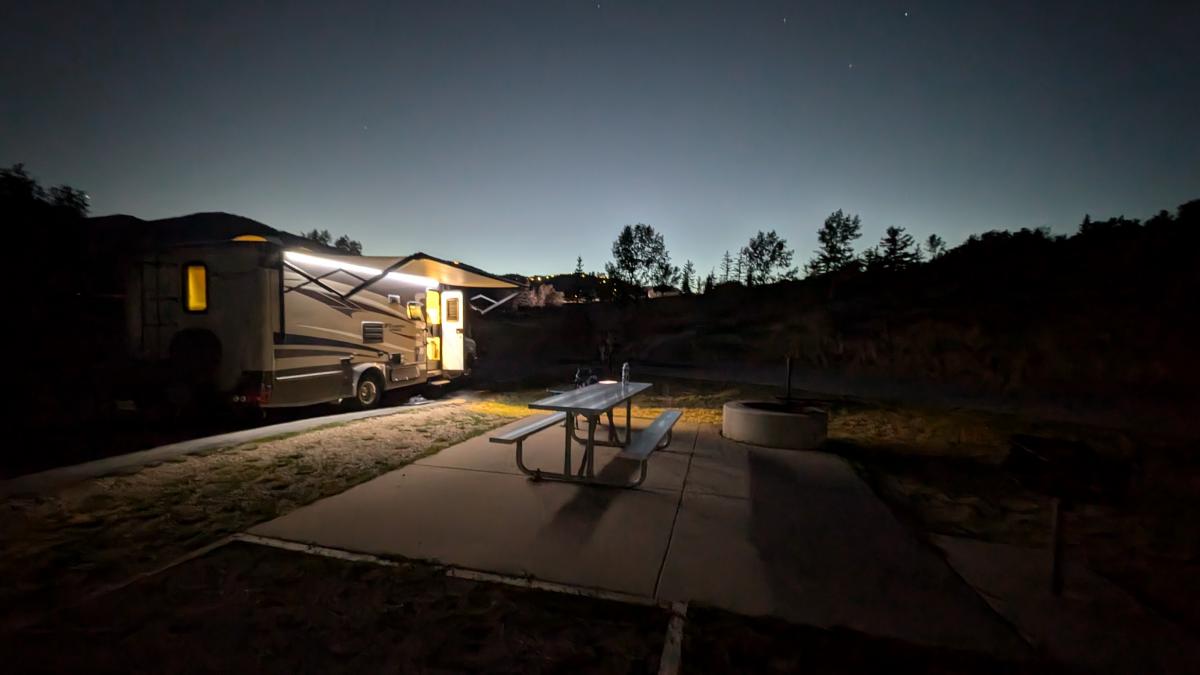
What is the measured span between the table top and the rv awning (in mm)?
3724

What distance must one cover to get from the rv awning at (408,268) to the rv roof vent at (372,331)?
80cm

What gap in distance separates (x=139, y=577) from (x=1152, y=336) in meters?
20.5

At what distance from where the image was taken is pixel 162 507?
3836 millimetres

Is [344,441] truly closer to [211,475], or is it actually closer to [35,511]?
[211,475]

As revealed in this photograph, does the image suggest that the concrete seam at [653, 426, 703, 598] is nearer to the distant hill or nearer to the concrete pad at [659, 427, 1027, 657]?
the concrete pad at [659, 427, 1027, 657]

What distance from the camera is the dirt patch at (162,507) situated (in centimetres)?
278

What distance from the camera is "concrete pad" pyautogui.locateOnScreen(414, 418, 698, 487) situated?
4.88 metres

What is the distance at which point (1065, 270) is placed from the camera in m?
19.7

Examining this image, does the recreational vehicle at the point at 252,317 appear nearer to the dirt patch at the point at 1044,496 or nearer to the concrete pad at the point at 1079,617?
the dirt patch at the point at 1044,496

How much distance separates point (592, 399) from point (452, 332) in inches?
343

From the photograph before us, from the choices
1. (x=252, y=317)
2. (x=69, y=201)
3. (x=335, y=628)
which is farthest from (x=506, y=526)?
(x=69, y=201)

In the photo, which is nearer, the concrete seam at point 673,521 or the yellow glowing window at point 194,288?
the concrete seam at point 673,521

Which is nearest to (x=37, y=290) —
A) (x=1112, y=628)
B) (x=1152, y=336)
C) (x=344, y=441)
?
(x=344, y=441)

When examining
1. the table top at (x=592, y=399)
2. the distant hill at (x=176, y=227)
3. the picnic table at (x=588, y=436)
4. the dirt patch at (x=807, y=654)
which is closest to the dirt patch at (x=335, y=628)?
the dirt patch at (x=807, y=654)
